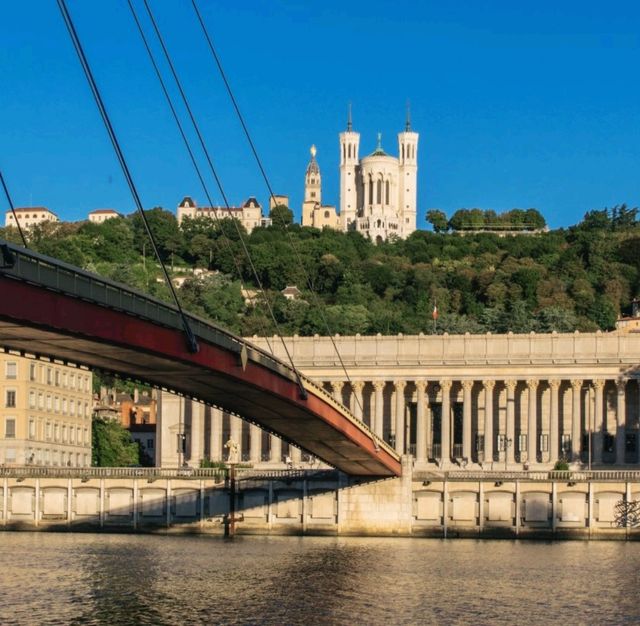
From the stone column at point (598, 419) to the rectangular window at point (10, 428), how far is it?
179 feet

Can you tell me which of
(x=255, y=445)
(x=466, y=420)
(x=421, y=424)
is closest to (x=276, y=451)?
(x=255, y=445)

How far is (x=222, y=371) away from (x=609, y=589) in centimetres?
2142

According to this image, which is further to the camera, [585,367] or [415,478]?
[585,367]

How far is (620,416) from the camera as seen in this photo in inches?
7077

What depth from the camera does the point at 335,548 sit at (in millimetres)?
114688

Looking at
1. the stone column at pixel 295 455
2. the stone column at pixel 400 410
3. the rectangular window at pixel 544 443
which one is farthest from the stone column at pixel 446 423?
the stone column at pixel 295 455

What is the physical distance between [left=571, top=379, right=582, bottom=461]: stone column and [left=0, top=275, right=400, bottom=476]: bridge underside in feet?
197

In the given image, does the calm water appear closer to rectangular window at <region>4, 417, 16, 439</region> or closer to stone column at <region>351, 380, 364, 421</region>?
rectangular window at <region>4, 417, 16, 439</region>

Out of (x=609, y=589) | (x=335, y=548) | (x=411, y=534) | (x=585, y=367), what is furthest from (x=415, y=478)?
(x=585, y=367)

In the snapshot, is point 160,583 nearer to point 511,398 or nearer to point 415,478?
point 415,478

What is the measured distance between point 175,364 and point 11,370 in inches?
3424

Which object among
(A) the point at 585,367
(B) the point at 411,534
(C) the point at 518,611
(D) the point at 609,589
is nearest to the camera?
(C) the point at 518,611

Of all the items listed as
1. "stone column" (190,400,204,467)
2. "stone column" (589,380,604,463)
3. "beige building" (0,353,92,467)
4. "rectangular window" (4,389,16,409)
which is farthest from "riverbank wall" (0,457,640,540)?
"stone column" (190,400,204,467)

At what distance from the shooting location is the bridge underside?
227 feet
